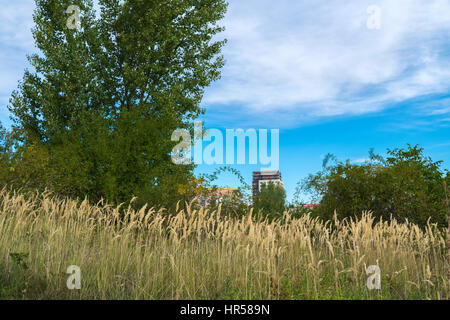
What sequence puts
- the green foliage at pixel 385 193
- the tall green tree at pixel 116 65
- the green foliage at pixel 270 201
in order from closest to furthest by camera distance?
1. the green foliage at pixel 385 193
2. the green foliage at pixel 270 201
3. the tall green tree at pixel 116 65

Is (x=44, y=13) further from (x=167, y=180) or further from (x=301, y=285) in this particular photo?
(x=301, y=285)

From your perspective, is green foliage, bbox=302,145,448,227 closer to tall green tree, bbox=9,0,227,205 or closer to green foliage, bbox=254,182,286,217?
green foliage, bbox=254,182,286,217

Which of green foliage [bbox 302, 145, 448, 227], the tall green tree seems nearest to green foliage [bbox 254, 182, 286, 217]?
green foliage [bbox 302, 145, 448, 227]

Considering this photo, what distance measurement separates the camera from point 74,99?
16.7 metres

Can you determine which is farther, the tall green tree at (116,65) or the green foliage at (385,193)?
the tall green tree at (116,65)

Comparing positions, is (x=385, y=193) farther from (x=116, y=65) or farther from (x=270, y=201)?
(x=116, y=65)

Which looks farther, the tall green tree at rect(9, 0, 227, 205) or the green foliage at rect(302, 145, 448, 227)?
the tall green tree at rect(9, 0, 227, 205)

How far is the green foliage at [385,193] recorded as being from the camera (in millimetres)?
8891

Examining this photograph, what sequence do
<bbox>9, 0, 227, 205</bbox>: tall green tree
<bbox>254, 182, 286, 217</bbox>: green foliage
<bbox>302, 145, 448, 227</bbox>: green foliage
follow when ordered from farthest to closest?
<bbox>9, 0, 227, 205</bbox>: tall green tree → <bbox>254, 182, 286, 217</bbox>: green foliage → <bbox>302, 145, 448, 227</bbox>: green foliage

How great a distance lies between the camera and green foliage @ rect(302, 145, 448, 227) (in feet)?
29.2

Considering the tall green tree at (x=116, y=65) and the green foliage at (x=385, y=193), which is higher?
the tall green tree at (x=116, y=65)

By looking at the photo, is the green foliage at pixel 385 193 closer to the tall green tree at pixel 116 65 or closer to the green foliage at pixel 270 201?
the green foliage at pixel 270 201

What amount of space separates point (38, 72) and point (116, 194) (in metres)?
9.32

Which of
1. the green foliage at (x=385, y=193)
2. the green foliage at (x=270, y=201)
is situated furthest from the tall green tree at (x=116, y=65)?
the green foliage at (x=385, y=193)
